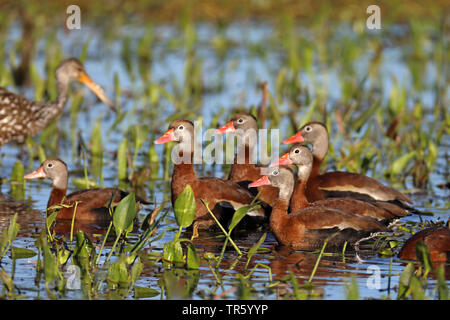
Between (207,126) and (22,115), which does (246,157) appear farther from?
(22,115)

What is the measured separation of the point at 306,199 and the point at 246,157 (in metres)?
1.06

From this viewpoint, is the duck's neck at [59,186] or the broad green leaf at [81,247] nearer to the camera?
the broad green leaf at [81,247]

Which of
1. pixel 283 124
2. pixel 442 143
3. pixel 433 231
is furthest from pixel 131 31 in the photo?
pixel 433 231

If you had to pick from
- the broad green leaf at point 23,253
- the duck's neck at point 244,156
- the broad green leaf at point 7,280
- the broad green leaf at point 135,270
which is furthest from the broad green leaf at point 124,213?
the duck's neck at point 244,156

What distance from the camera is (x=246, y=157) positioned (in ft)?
32.1

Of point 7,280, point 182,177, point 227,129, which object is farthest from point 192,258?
point 227,129

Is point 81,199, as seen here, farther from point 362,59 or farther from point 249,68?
point 362,59

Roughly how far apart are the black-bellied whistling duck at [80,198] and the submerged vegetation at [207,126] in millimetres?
273

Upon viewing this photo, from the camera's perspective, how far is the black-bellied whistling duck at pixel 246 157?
378 inches

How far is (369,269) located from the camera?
292 inches

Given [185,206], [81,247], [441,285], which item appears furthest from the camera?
[185,206]

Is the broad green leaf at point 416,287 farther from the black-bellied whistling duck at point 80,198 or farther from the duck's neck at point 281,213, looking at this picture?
the black-bellied whistling duck at point 80,198

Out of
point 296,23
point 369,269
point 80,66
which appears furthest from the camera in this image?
point 296,23
